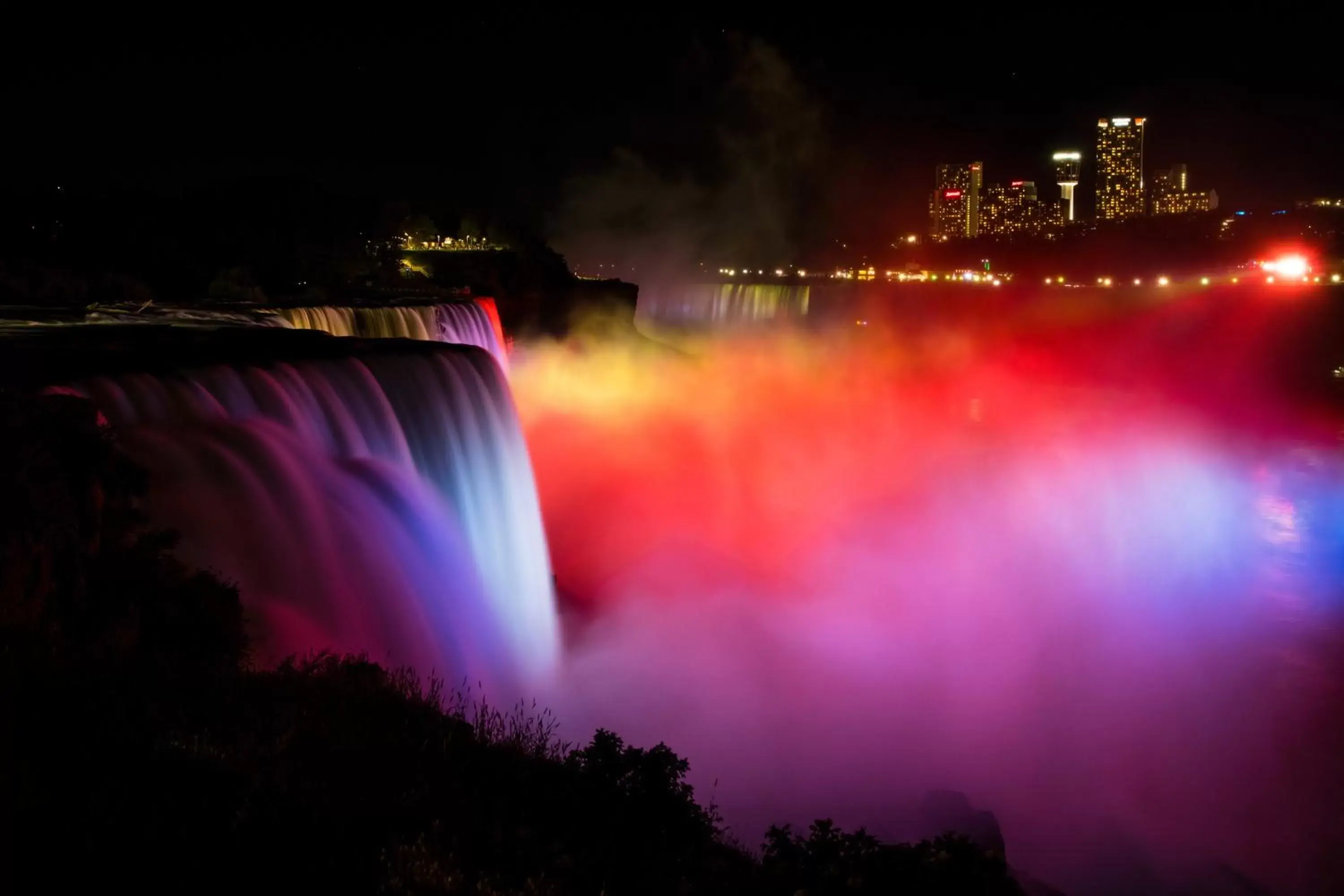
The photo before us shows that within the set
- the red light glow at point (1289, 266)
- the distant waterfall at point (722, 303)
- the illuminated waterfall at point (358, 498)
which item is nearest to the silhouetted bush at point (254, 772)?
the illuminated waterfall at point (358, 498)

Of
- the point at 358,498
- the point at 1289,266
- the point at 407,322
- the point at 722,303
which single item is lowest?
the point at 358,498

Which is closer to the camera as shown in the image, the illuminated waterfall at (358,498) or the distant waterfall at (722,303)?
the illuminated waterfall at (358,498)

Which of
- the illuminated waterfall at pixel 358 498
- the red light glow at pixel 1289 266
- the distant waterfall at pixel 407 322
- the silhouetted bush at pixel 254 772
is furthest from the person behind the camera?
the red light glow at pixel 1289 266

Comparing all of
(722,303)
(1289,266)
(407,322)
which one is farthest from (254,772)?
(1289,266)

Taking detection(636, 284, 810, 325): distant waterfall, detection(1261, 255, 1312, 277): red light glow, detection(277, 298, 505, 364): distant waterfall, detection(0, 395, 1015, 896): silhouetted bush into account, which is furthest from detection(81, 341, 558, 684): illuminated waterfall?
detection(1261, 255, 1312, 277): red light glow

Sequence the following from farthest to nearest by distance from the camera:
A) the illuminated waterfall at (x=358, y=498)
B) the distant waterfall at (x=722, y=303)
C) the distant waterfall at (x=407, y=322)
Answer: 1. the distant waterfall at (x=722, y=303)
2. the distant waterfall at (x=407, y=322)
3. the illuminated waterfall at (x=358, y=498)

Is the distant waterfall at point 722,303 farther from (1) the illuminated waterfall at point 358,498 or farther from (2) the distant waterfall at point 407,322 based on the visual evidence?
(1) the illuminated waterfall at point 358,498

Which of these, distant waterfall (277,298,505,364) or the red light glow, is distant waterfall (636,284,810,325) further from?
distant waterfall (277,298,505,364)

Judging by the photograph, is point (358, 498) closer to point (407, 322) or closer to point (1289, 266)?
point (407, 322)

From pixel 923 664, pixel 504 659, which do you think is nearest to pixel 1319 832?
pixel 923 664
